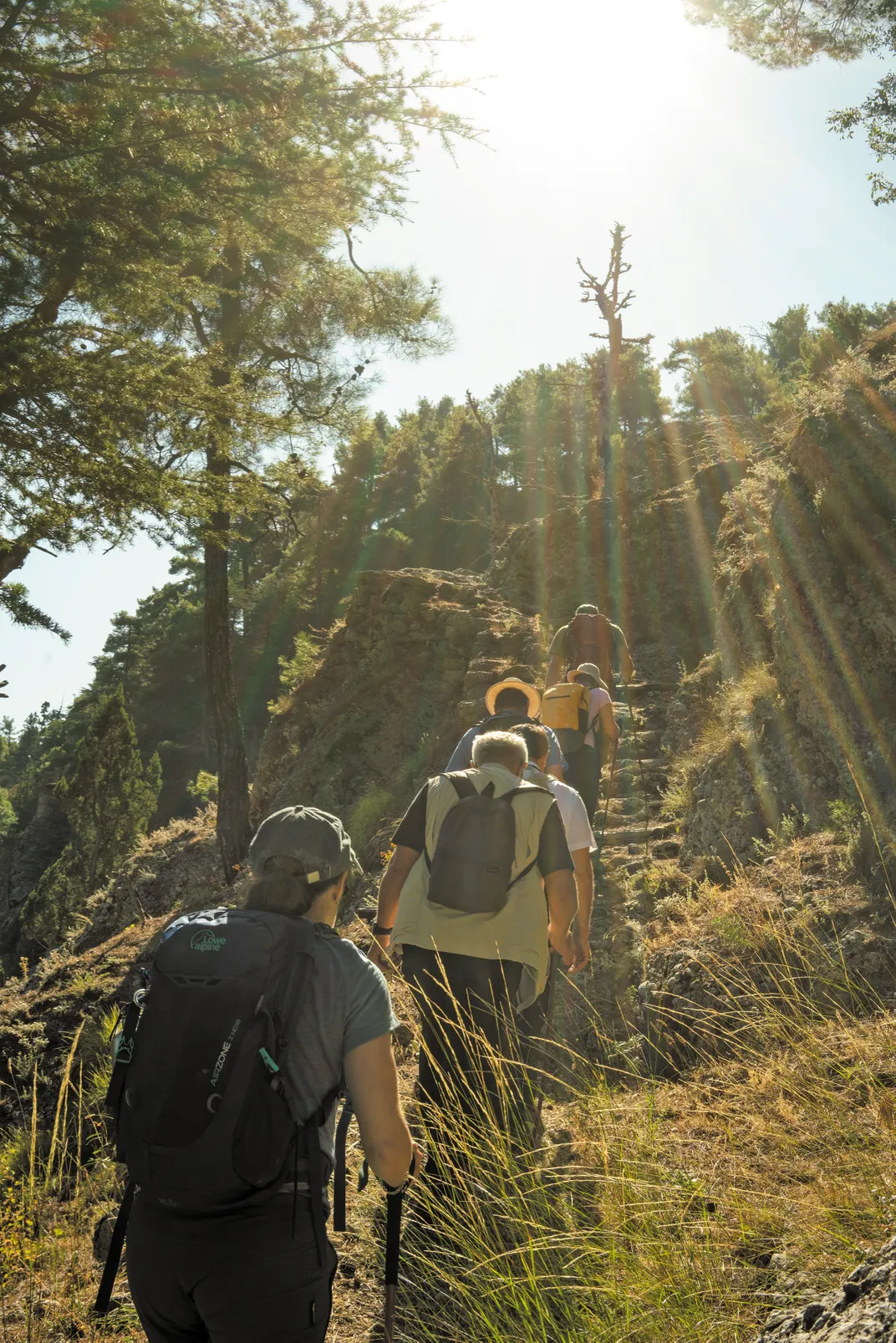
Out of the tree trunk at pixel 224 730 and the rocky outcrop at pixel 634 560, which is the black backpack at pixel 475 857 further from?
the rocky outcrop at pixel 634 560

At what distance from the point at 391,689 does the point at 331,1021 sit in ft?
43.4

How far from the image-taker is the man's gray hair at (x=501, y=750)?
3.78 metres

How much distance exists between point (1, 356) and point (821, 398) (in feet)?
20.7

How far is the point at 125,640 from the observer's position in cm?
5062

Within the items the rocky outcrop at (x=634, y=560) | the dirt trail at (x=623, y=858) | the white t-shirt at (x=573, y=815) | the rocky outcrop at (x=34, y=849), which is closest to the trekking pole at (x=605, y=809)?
the dirt trail at (x=623, y=858)

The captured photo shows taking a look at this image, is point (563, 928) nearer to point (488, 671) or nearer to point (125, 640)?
→ point (488, 671)

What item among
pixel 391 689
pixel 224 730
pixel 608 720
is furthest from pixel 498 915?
pixel 391 689

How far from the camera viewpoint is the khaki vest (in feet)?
11.4

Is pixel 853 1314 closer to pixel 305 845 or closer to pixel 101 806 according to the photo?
pixel 305 845

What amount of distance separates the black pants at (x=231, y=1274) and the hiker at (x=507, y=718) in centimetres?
228

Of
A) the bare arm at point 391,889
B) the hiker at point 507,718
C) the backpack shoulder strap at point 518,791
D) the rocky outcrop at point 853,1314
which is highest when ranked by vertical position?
the hiker at point 507,718

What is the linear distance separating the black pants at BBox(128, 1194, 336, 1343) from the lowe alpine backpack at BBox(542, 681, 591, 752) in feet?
17.7

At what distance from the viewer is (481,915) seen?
11.4ft

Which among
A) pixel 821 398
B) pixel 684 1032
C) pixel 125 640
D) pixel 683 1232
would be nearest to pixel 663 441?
pixel 821 398
